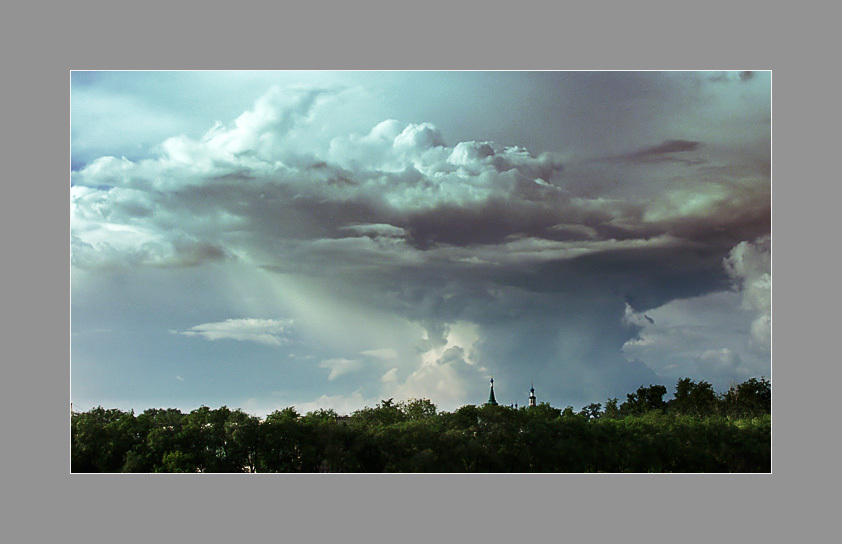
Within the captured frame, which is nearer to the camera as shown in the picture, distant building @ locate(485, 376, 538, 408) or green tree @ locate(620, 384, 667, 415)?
distant building @ locate(485, 376, 538, 408)

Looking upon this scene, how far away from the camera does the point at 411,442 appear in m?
11.1

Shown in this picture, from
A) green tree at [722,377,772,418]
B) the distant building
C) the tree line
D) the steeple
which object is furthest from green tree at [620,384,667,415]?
the steeple

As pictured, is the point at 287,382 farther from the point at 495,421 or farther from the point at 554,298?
the point at 554,298

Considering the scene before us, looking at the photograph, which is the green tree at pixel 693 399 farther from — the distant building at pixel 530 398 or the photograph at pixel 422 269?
the distant building at pixel 530 398

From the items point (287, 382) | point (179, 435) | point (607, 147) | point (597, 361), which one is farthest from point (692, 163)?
point (179, 435)

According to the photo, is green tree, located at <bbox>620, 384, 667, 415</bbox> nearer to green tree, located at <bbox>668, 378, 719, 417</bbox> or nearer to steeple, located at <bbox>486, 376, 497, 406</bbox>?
green tree, located at <bbox>668, 378, 719, 417</bbox>

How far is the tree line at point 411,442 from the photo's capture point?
11.0 metres

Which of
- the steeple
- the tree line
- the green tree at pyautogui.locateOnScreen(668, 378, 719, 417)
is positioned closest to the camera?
the tree line

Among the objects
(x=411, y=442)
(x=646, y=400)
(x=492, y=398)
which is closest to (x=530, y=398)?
(x=492, y=398)

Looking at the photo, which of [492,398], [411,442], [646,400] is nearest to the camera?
[411,442]

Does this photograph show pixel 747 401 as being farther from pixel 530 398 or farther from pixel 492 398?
pixel 492 398

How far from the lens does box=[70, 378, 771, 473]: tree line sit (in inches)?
432

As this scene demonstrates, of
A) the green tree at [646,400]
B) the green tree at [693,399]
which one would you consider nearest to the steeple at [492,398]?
the green tree at [646,400]

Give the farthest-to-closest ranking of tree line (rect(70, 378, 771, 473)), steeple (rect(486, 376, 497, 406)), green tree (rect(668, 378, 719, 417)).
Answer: green tree (rect(668, 378, 719, 417)) → steeple (rect(486, 376, 497, 406)) → tree line (rect(70, 378, 771, 473))
